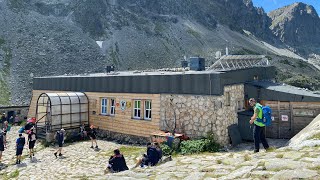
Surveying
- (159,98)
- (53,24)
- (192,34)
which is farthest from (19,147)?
(192,34)

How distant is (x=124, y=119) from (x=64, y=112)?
484cm

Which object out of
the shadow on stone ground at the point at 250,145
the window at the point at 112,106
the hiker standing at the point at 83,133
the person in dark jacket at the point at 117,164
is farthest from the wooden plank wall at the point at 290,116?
the hiker standing at the point at 83,133

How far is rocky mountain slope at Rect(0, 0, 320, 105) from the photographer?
59.3 m

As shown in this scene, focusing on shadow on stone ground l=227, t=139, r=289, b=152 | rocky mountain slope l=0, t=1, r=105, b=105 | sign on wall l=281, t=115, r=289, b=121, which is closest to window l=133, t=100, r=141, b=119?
shadow on stone ground l=227, t=139, r=289, b=152

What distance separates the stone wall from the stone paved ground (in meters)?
1.66

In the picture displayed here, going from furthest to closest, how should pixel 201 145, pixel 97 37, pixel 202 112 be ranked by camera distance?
pixel 97 37, pixel 202 112, pixel 201 145

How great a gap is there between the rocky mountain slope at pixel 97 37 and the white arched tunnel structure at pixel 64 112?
90.9 ft

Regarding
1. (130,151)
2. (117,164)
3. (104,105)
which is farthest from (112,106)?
(117,164)

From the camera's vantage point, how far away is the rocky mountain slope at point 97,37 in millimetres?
59319

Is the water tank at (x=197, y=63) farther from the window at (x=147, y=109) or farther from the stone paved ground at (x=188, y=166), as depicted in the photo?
the stone paved ground at (x=188, y=166)

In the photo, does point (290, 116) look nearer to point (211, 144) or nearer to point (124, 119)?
point (211, 144)

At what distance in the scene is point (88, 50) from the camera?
241 ft

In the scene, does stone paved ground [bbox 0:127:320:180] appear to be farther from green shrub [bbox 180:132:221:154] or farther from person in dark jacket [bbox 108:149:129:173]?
green shrub [bbox 180:132:221:154]

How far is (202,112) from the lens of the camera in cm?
1648
